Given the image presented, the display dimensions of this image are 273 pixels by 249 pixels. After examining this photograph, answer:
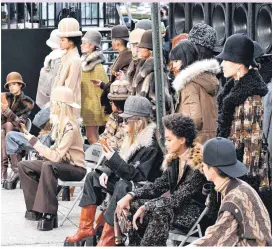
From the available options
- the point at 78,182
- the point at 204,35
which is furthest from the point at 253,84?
the point at 78,182

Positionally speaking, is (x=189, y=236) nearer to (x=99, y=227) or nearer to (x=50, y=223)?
(x=99, y=227)

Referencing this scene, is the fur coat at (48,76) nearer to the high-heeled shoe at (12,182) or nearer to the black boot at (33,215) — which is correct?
the high-heeled shoe at (12,182)

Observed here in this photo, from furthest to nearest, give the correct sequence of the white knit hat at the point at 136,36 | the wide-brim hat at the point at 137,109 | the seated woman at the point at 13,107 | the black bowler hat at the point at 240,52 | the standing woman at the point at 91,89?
the seated woman at the point at 13,107 → the standing woman at the point at 91,89 → the white knit hat at the point at 136,36 → the wide-brim hat at the point at 137,109 → the black bowler hat at the point at 240,52

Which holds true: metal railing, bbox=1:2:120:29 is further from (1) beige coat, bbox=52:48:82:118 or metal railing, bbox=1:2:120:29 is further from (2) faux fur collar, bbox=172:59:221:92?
(2) faux fur collar, bbox=172:59:221:92

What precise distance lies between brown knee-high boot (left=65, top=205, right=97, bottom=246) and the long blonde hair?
1175 millimetres

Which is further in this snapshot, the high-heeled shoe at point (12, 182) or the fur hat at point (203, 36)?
the high-heeled shoe at point (12, 182)

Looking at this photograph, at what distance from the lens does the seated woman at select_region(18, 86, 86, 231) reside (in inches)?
368

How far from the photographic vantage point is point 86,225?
856 cm

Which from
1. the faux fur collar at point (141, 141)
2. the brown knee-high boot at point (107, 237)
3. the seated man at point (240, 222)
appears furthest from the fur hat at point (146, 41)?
the seated man at point (240, 222)

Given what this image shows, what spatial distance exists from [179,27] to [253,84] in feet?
19.1

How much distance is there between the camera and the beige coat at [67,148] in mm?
9359

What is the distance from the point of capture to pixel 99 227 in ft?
28.4

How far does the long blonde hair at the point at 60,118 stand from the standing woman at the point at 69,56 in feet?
4.39

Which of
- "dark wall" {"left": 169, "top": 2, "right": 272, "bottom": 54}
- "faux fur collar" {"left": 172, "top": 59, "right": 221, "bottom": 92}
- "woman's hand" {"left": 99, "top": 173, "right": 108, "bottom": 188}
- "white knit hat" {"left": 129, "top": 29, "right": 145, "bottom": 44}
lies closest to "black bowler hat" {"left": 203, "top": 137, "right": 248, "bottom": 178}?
"faux fur collar" {"left": 172, "top": 59, "right": 221, "bottom": 92}
